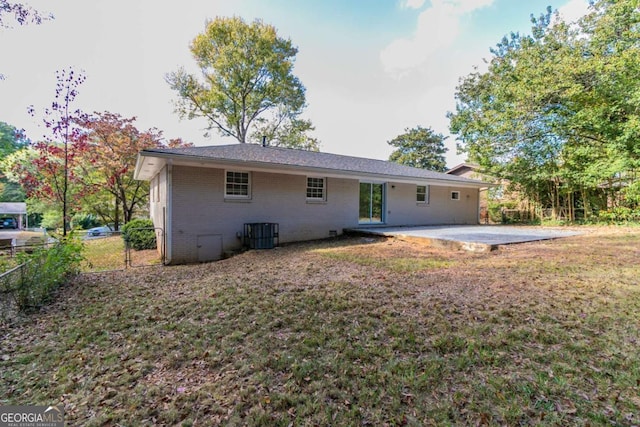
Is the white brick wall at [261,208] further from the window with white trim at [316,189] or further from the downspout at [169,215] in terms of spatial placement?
the window with white trim at [316,189]

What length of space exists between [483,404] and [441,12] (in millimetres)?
13597

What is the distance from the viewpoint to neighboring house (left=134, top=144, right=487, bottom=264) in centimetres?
800

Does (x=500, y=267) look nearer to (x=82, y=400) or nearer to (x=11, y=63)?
(x=82, y=400)

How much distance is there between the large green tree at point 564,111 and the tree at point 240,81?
43.6 ft

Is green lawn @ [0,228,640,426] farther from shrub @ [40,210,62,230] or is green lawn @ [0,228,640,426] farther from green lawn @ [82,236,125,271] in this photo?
shrub @ [40,210,62,230]

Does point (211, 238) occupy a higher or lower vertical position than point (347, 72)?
lower

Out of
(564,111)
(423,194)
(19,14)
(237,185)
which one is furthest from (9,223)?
(564,111)

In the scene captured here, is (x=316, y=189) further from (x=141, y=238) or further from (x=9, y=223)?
(x=9, y=223)

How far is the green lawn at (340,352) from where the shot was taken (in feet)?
6.41

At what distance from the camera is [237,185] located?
9.03m

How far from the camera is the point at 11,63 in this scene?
6.85 meters

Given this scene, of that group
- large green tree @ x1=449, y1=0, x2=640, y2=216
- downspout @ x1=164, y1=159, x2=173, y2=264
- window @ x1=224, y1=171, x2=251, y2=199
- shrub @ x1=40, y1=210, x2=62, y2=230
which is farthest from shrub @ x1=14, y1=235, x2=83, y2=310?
shrub @ x1=40, y1=210, x2=62, y2=230

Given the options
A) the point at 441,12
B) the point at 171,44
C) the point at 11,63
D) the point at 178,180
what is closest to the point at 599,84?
the point at 441,12

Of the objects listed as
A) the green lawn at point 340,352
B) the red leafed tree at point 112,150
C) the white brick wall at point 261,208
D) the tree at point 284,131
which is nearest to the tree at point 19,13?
the white brick wall at point 261,208
